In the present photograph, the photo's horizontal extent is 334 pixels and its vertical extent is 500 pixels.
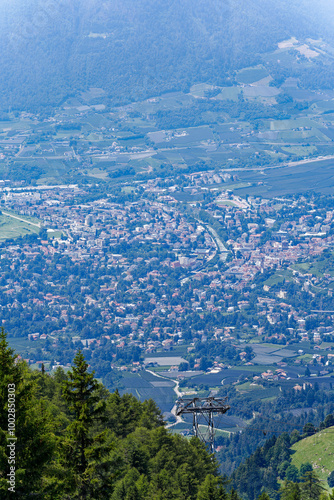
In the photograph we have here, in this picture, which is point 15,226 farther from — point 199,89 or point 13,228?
point 199,89

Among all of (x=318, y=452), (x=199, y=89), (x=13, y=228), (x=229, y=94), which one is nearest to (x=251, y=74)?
(x=199, y=89)

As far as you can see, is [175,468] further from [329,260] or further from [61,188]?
[61,188]

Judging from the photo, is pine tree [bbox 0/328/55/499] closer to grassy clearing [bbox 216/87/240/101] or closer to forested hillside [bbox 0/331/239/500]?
forested hillside [bbox 0/331/239/500]

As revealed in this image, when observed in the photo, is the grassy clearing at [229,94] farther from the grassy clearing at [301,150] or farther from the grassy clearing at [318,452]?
the grassy clearing at [318,452]

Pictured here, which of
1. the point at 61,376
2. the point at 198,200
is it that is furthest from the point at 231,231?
the point at 61,376

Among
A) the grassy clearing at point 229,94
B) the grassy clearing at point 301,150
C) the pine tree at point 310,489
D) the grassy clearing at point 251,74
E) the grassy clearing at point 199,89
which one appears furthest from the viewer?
the grassy clearing at point 251,74

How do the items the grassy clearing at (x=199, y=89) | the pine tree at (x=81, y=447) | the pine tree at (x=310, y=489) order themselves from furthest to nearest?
the grassy clearing at (x=199, y=89), the pine tree at (x=310, y=489), the pine tree at (x=81, y=447)

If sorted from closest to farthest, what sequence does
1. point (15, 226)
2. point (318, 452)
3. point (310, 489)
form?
point (310, 489), point (318, 452), point (15, 226)

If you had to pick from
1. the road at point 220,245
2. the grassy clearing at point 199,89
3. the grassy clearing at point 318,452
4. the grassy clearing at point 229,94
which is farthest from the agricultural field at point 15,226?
the grassy clearing at point 318,452

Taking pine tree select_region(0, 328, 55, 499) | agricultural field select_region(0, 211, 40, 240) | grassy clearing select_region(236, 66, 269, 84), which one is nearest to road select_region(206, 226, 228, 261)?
agricultural field select_region(0, 211, 40, 240)

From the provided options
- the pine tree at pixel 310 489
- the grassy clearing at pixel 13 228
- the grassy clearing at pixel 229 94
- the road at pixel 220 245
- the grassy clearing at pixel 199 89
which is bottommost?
the pine tree at pixel 310 489

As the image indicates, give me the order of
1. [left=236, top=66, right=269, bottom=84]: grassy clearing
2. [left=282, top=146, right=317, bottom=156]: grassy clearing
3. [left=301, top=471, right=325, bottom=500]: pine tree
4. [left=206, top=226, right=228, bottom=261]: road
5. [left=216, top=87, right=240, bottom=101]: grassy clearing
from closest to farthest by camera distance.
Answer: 1. [left=301, top=471, right=325, bottom=500]: pine tree
2. [left=206, top=226, right=228, bottom=261]: road
3. [left=282, top=146, right=317, bottom=156]: grassy clearing
4. [left=216, top=87, right=240, bottom=101]: grassy clearing
5. [left=236, top=66, right=269, bottom=84]: grassy clearing
